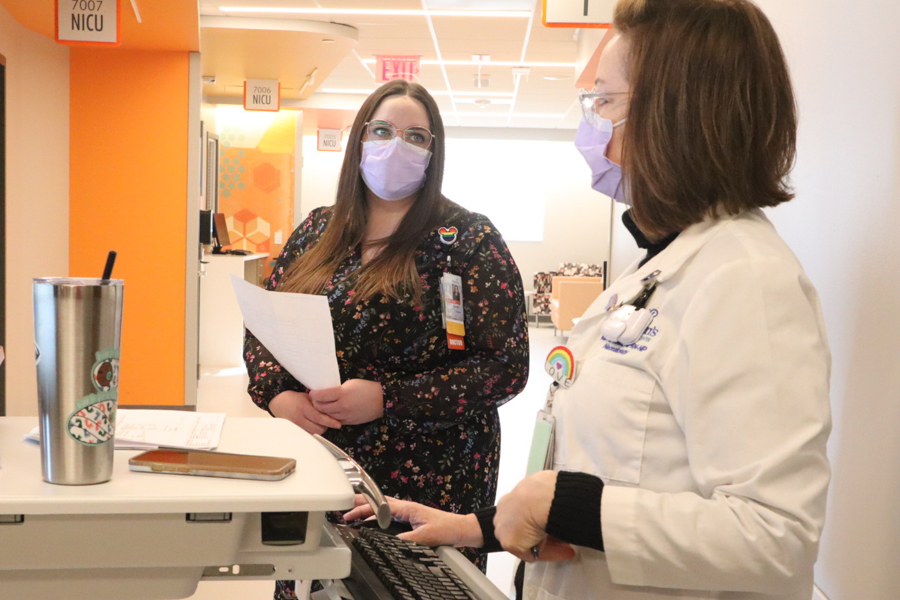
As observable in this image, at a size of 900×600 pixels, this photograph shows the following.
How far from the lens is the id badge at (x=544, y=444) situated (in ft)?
3.64

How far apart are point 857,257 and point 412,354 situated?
0.92m

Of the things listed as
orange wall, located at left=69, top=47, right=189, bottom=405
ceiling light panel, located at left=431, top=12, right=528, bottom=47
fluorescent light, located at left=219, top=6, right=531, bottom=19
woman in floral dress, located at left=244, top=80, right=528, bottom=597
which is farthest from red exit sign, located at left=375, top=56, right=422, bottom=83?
woman in floral dress, located at left=244, top=80, right=528, bottom=597

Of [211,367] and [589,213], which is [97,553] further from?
[589,213]

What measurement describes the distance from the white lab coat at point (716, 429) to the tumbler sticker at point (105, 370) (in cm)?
56

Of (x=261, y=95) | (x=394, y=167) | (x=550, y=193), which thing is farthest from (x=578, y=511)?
(x=550, y=193)

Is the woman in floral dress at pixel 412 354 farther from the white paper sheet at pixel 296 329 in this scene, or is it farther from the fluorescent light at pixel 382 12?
the fluorescent light at pixel 382 12

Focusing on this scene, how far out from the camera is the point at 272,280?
6.42 ft

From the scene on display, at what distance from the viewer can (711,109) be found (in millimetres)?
994

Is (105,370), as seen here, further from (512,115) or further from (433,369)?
(512,115)

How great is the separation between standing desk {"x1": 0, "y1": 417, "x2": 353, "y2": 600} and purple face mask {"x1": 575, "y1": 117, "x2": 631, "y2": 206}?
64 cm

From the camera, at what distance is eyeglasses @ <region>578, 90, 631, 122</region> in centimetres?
117

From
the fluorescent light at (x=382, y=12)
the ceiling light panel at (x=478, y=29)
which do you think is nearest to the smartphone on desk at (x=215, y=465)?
the fluorescent light at (x=382, y=12)

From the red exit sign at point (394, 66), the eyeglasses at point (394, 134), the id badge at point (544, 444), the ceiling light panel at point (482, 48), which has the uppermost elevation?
the ceiling light panel at point (482, 48)

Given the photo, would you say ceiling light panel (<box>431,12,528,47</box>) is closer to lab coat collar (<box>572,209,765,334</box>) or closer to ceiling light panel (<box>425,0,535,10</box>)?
ceiling light panel (<box>425,0,535,10</box>)
